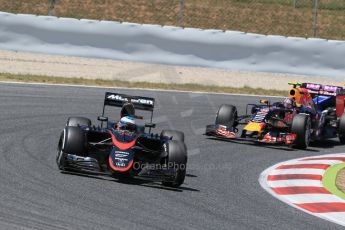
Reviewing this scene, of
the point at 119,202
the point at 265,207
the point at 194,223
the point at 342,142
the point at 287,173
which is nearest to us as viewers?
the point at 194,223

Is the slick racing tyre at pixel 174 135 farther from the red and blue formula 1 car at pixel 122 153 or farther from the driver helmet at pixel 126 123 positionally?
the driver helmet at pixel 126 123

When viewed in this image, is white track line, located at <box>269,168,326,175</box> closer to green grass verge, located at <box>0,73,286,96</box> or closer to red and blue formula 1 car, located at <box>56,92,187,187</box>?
red and blue formula 1 car, located at <box>56,92,187,187</box>

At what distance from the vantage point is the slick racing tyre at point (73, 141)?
11.6 metres

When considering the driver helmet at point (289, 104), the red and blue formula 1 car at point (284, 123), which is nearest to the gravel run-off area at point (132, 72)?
the red and blue formula 1 car at point (284, 123)

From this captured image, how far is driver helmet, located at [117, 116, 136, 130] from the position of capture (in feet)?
40.2

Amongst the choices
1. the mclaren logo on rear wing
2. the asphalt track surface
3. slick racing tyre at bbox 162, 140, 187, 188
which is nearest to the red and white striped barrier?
the asphalt track surface

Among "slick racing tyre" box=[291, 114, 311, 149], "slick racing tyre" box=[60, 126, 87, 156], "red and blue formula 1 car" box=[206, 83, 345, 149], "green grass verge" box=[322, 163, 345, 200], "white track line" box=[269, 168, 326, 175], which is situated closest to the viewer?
"slick racing tyre" box=[60, 126, 87, 156]

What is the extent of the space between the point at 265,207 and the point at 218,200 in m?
0.58

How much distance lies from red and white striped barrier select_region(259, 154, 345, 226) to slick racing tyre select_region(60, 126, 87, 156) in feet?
8.30

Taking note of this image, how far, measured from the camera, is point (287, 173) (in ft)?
45.1

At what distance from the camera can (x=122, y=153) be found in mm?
11469

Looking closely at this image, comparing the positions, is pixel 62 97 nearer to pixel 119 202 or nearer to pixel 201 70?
pixel 201 70

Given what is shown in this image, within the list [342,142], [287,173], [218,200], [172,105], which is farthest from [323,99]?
[218,200]

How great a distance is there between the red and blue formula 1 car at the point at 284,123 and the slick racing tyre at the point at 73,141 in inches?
209
